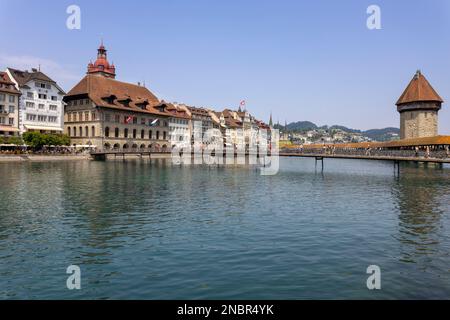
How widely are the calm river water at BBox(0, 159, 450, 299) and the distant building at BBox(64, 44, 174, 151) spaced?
7277cm

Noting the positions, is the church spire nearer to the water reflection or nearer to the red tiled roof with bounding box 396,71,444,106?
the red tiled roof with bounding box 396,71,444,106

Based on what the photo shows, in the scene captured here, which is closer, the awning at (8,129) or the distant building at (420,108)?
the awning at (8,129)

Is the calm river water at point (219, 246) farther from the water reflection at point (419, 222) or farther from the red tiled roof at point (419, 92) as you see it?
the red tiled roof at point (419, 92)

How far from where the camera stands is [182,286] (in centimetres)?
1380

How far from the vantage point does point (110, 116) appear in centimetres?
10850

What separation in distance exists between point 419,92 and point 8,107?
110 meters

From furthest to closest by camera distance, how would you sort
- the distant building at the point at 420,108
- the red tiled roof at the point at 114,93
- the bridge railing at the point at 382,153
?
the distant building at the point at 420,108 → the red tiled roof at the point at 114,93 → the bridge railing at the point at 382,153

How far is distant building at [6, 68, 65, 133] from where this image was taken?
93562mm

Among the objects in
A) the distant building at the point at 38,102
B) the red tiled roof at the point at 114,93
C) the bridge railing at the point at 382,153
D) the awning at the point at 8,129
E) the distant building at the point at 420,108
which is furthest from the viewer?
the distant building at the point at 420,108

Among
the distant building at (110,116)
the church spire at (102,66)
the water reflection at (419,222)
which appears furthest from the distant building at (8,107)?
the water reflection at (419,222)

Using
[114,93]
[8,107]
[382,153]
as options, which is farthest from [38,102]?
[382,153]

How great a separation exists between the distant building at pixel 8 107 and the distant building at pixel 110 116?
18369mm

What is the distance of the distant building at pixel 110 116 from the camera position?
10594cm

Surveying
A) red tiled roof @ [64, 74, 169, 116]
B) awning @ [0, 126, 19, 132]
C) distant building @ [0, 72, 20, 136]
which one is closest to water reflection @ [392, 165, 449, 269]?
awning @ [0, 126, 19, 132]
